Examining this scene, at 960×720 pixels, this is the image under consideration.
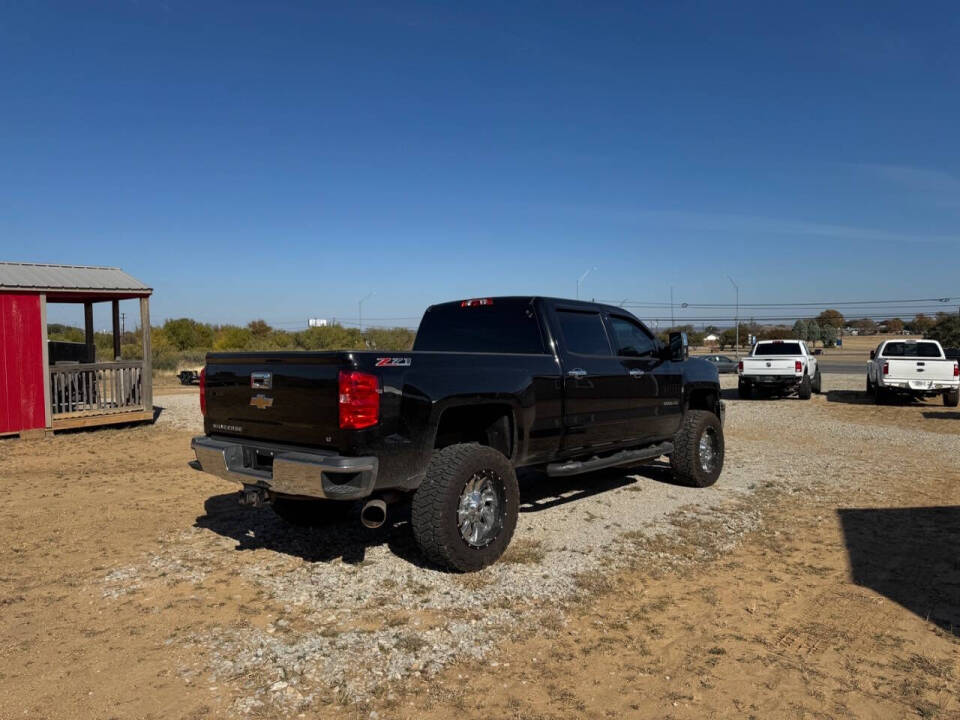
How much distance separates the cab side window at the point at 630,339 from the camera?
6.78 metres

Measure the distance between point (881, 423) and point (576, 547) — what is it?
1161 cm

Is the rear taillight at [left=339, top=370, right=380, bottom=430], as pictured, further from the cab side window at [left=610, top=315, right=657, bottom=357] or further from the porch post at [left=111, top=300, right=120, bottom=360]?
the porch post at [left=111, top=300, right=120, bottom=360]

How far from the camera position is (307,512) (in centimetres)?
593

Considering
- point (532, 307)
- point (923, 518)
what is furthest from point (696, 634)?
point (923, 518)

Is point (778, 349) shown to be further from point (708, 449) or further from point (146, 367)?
point (146, 367)

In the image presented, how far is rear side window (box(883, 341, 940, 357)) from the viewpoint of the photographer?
59.4 feet

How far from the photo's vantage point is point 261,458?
4793 mm

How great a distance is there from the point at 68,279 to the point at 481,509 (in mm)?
11300

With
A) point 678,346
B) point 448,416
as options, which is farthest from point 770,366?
point 448,416

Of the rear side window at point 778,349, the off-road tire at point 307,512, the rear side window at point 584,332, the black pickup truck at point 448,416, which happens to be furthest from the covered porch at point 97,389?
the rear side window at point 778,349

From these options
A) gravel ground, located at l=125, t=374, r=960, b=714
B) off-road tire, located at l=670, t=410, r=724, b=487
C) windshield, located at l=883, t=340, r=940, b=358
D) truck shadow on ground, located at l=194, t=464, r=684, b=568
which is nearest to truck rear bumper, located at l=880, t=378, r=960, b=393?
windshield, located at l=883, t=340, r=940, b=358

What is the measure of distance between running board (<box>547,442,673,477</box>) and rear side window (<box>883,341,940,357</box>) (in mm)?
14540

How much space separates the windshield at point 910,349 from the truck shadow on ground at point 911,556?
1350cm

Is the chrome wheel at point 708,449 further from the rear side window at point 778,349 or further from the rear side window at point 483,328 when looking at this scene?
the rear side window at point 778,349
